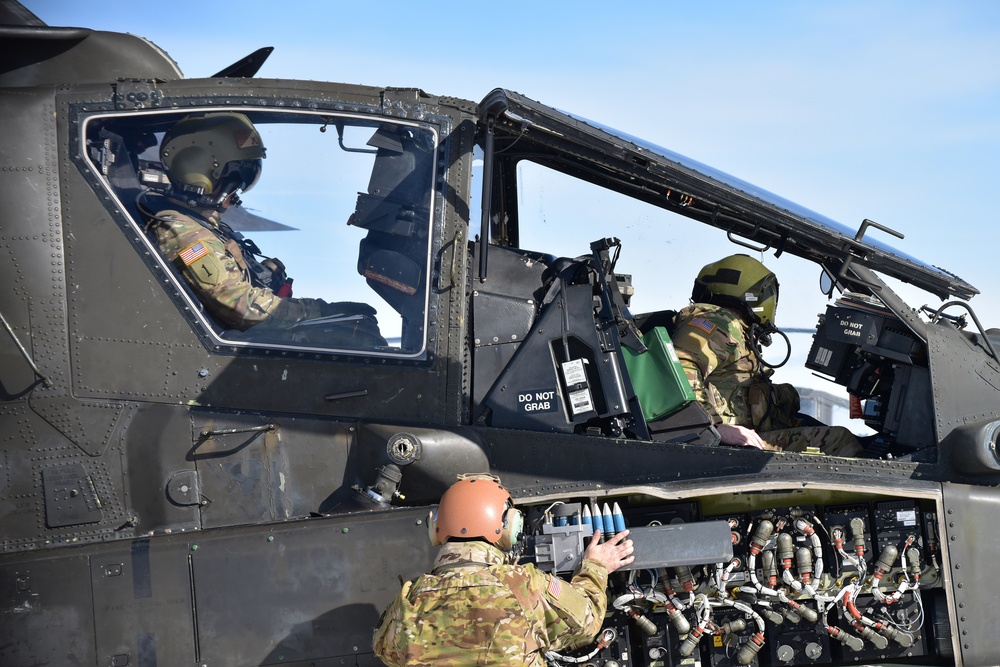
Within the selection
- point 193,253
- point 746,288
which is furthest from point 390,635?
point 746,288

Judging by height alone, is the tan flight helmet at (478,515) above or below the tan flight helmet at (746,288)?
Result: below

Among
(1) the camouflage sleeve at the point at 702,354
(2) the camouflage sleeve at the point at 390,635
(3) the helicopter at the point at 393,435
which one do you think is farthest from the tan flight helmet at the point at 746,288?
(2) the camouflage sleeve at the point at 390,635

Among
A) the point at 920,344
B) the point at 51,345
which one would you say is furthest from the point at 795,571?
the point at 51,345

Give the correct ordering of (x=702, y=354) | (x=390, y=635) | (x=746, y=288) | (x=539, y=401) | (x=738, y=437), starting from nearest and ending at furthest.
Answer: (x=390, y=635) < (x=539, y=401) < (x=738, y=437) < (x=702, y=354) < (x=746, y=288)

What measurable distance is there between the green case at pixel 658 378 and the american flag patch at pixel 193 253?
7.12 feet

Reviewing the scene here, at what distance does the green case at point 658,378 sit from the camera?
5047 millimetres

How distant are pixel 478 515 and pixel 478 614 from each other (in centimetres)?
40

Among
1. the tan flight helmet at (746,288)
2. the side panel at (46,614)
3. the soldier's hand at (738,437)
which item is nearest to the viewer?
the side panel at (46,614)

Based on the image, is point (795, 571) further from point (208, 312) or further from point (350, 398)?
point (208, 312)

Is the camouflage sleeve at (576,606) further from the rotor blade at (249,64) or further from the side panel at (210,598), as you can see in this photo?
the rotor blade at (249,64)

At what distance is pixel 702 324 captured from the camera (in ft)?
19.0

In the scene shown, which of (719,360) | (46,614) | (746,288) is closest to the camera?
(46,614)

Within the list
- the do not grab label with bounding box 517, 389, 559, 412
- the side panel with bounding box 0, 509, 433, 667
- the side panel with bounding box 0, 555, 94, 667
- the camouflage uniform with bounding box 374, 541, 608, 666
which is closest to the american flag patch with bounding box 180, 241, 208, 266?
the side panel with bounding box 0, 509, 433, 667

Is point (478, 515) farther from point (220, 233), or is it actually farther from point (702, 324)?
point (702, 324)
